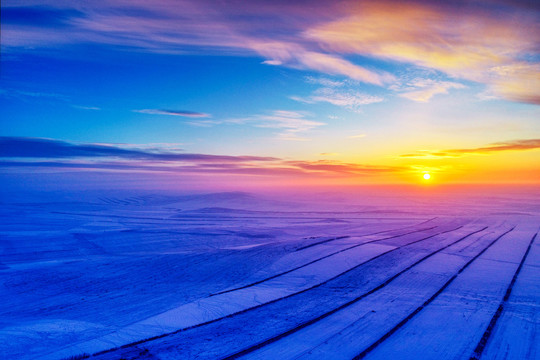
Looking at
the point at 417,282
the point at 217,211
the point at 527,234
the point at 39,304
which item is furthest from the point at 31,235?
the point at 527,234

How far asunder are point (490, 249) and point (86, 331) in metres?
15.5

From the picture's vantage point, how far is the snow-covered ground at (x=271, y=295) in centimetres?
681

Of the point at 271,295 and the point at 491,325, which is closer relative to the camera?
the point at 491,325

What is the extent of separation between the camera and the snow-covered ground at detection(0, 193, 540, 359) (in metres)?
6.81

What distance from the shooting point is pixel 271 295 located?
967 centimetres

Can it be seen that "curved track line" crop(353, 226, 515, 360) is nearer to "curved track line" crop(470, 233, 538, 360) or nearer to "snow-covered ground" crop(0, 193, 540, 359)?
"snow-covered ground" crop(0, 193, 540, 359)

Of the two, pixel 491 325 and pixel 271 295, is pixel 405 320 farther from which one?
pixel 271 295

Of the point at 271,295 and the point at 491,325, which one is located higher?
the point at 491,325

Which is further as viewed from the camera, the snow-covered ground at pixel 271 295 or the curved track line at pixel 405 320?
the snow-covered ground at pixel 271 295

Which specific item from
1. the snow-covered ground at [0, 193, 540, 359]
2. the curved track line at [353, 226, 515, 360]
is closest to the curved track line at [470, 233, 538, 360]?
the snow-covered ground at [0, 193, 540, 359]

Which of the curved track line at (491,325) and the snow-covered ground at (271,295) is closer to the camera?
the curved track line at (491,325)

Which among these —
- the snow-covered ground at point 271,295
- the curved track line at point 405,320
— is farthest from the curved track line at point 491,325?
the curved track line at point 405,320

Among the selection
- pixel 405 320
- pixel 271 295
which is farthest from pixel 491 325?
pixel 271 295

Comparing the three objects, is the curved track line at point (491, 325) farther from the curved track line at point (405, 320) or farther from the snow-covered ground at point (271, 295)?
the curved track line at point (405, 320)
